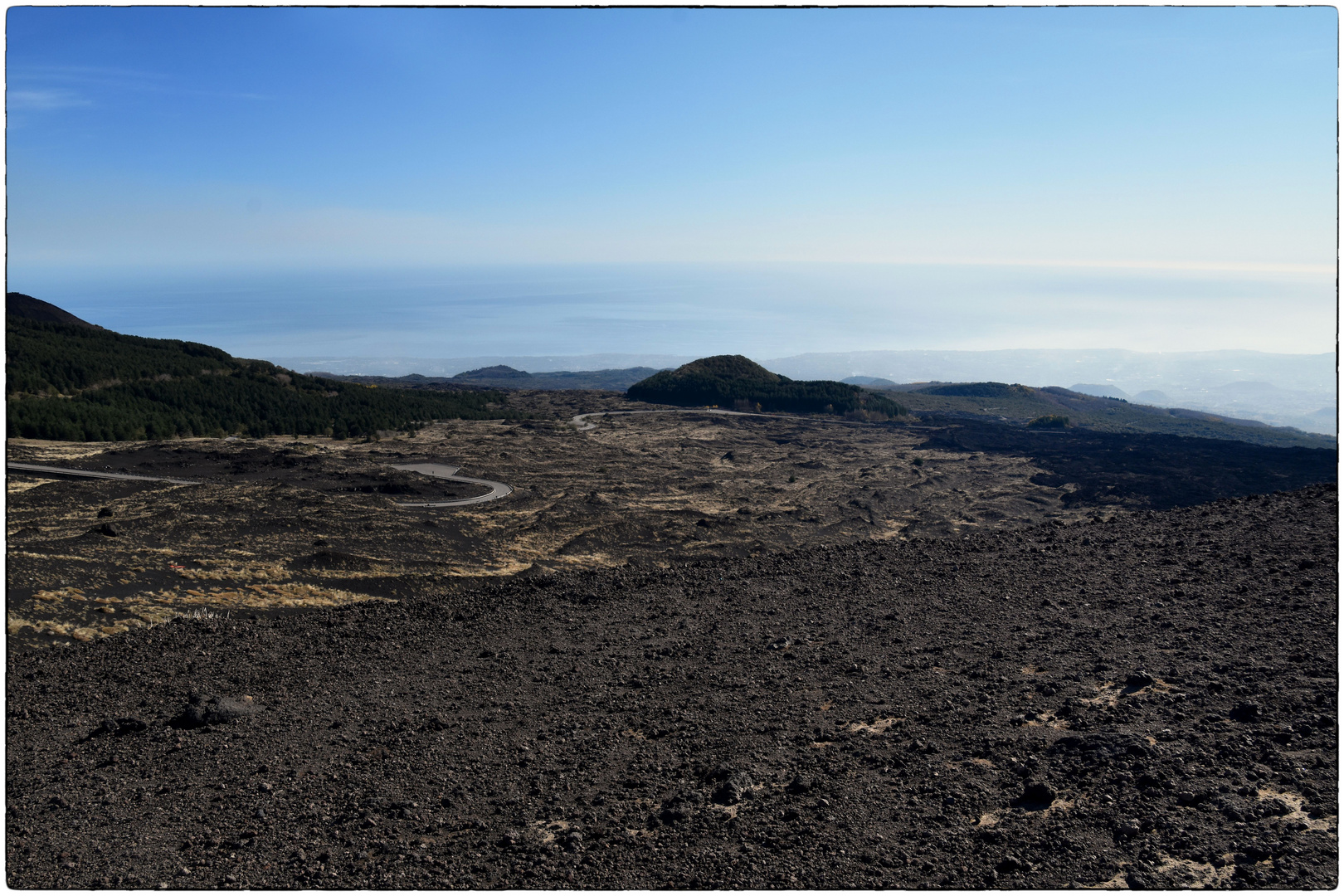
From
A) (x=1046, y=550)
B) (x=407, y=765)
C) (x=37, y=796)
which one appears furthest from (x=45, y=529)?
(x=1046, y=550)

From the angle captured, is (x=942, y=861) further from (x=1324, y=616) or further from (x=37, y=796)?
(x=37, y=796)

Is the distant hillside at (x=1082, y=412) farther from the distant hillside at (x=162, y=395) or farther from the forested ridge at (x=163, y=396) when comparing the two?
the forested ridge at (x=163, y=396)

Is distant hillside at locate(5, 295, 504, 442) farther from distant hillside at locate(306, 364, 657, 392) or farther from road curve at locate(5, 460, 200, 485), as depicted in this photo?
distant hillside at locate(306, 364, 657, 392)

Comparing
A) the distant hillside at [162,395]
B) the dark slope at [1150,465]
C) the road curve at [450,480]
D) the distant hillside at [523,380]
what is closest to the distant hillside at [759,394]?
the dark slope at [1150,465]

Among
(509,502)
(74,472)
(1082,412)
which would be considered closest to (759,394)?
(1082,412)

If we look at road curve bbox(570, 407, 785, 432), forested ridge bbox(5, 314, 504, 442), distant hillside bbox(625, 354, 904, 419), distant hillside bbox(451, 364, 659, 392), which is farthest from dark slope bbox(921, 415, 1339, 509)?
distant hillside bbox(451, 364, 659, 392)
